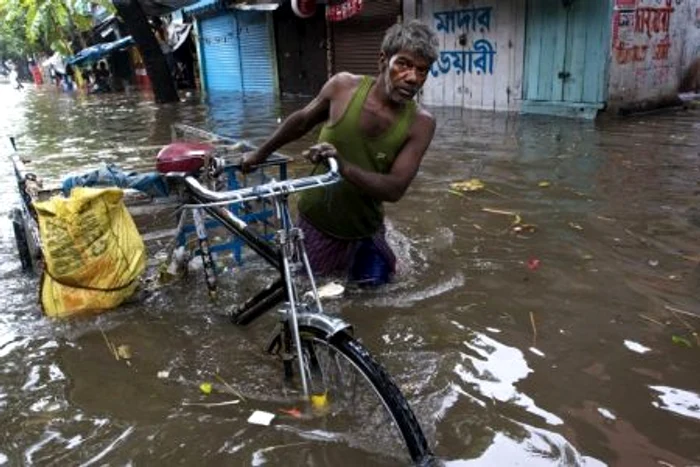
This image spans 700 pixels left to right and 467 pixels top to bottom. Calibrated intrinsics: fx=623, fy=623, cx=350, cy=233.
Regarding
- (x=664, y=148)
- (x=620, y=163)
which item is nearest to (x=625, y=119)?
(x=664, y=148)

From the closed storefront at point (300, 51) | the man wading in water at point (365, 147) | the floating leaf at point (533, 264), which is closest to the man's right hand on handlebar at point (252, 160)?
the man wading in water at point (365, 147)

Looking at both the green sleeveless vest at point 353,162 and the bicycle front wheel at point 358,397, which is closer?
the bicycle front wheel at point 358,397

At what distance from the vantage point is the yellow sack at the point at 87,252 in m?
3.51

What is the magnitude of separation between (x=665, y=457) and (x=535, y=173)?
189 inches

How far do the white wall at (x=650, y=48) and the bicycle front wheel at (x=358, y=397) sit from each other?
902cm

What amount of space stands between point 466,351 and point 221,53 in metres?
22.1

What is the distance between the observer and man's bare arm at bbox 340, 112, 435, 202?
112 inches

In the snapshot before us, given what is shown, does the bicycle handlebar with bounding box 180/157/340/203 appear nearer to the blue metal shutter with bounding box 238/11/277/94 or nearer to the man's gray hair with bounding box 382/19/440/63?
the man's gray hair with bounding box 382/19/440/63

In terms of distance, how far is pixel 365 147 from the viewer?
3.22 m

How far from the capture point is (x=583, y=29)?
10039 millimetres

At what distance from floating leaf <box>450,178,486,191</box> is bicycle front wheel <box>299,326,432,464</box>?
4.06 metres

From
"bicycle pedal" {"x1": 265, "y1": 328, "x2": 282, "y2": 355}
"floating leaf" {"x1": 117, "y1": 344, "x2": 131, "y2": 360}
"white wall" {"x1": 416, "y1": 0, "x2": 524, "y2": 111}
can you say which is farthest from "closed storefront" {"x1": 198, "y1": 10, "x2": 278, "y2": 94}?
"bicycle pedal" {"x1": 265, "y1": 328, "x2": 282, "y2": 355}

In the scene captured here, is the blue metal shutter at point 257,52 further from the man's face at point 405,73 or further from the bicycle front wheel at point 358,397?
the bicycle front wheel at point 358,397

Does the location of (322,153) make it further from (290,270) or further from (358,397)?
(358,397)
